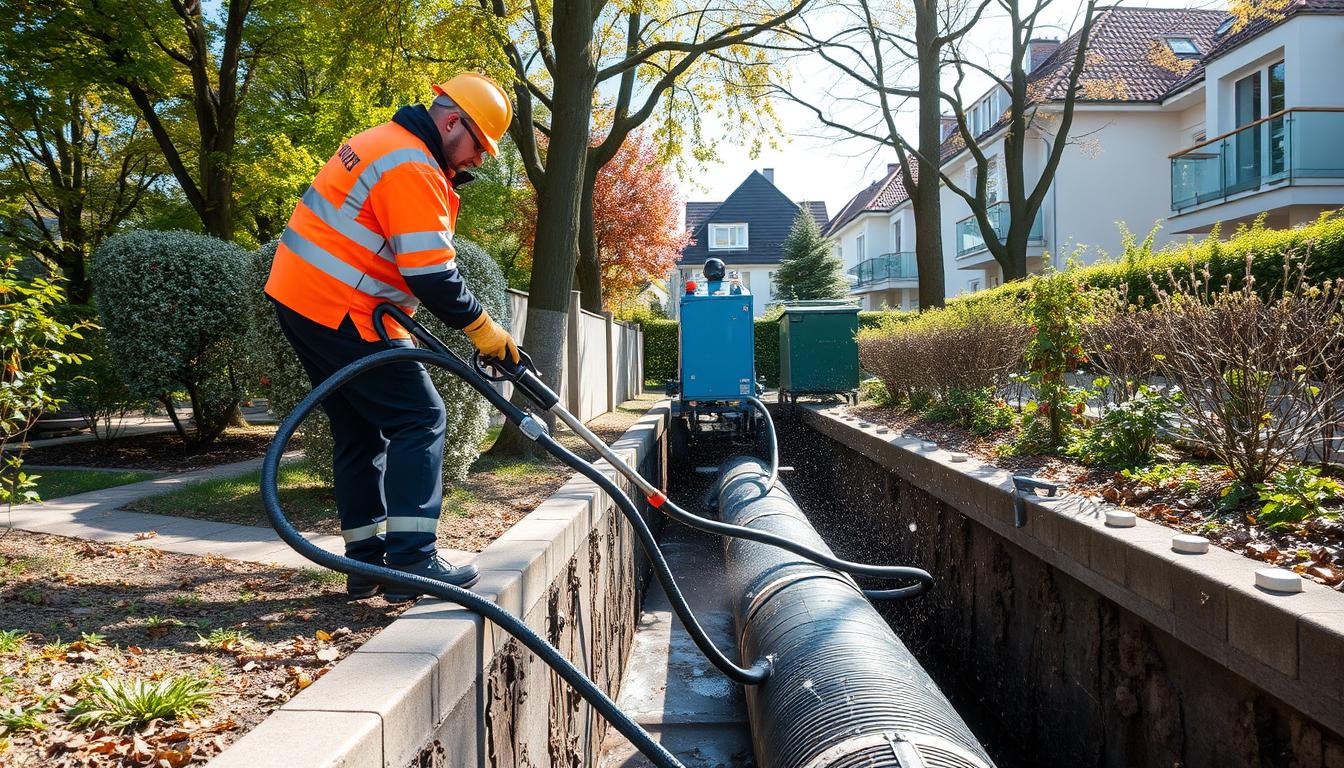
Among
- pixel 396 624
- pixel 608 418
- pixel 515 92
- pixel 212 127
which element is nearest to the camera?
pixel 396 624

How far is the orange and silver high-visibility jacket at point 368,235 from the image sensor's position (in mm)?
3217

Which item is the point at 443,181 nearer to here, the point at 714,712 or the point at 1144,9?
the point at 714,712

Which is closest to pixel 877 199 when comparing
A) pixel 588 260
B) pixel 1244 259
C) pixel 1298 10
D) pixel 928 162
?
pixel 1298 10

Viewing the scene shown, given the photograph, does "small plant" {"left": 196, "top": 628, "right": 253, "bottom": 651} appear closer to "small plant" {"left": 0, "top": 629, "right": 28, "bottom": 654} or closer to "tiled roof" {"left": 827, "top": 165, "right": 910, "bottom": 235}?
"small plant" {"left": 0, "top": 629, "right": 28, "bottom": 654}

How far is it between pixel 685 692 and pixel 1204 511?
3.51m

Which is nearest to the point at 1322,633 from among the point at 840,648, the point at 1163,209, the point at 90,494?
the point at 840,648

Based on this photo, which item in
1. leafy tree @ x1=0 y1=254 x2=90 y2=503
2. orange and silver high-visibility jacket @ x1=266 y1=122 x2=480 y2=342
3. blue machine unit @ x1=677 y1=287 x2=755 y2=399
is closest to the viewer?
orange and silver high-visibility jacket @ x1=266 y1=122 x2=480 y2=342

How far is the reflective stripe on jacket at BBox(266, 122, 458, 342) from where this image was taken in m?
3.22

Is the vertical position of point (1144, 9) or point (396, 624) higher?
point (1144, 9)

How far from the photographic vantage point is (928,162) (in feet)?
54.6

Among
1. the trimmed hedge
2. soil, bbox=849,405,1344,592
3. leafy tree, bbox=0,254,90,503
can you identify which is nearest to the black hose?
leafy tree, bbox=0,254,90,503

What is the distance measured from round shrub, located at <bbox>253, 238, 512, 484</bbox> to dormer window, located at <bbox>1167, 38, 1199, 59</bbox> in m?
28.5

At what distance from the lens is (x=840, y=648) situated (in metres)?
3.41

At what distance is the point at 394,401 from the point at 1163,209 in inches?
1161
